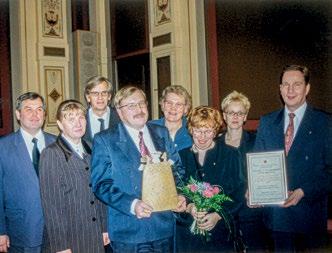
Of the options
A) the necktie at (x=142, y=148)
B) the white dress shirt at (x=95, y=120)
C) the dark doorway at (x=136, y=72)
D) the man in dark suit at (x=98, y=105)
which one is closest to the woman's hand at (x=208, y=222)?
the necktie at (x=142, y=148)

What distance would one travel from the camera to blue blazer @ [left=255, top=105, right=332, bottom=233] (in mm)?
2416

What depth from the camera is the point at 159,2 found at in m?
5.42

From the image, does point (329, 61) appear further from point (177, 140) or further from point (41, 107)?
point (41, 107)

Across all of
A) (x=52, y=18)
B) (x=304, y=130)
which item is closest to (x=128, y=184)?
(x=304, y=130)

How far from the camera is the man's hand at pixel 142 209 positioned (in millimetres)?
2178

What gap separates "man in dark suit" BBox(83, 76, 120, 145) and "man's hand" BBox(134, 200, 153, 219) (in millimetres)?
1118

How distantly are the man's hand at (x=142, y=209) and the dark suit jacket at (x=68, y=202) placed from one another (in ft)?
1.20

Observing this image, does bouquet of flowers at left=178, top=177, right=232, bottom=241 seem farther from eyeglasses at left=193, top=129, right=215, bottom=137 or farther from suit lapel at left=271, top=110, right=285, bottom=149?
suit lapel at left=271, top=110, right=285, bottom=149

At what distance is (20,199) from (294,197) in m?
1.72

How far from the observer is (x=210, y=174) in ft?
8.23

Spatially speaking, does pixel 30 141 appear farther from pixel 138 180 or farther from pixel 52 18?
pixel 52 18

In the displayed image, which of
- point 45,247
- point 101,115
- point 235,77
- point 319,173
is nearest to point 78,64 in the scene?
point 235,77

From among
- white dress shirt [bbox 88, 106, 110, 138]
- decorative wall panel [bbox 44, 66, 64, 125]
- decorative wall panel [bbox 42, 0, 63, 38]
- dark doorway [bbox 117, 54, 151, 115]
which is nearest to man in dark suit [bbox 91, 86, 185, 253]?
white dress shirt [bbox 88, 106, 110, 138]

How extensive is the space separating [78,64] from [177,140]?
4456 millimetres
